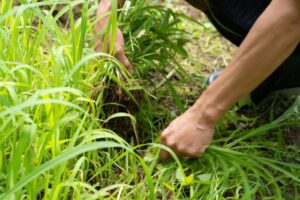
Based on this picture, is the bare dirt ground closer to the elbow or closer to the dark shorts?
the dark shorts

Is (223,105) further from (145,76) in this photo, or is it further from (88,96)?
(145,76)

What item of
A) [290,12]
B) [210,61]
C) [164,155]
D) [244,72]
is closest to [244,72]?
[244,72]

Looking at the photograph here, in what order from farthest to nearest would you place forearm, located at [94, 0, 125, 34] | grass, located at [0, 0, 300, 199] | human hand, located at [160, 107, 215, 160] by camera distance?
1. forearm, located at [94, 0, 125, 34]
2. human hand, located at [160, 107, 215, 160]
3. grass, located at [0, 0, 300, 199]

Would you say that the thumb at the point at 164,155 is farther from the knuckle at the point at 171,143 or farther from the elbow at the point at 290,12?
the elbow at the point at 290,12

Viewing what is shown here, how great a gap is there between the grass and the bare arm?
86 millimetres

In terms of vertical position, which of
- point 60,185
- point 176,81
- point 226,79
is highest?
point 226,79

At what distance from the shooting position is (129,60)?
5.75ft

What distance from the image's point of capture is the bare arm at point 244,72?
133 cm

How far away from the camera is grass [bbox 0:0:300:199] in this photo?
1259mm

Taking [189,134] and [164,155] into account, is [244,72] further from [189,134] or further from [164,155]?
[164,155]

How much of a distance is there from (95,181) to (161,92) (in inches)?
21.5

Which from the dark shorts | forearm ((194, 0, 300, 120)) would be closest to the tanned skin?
forearm ((194, 0, 300, 120))

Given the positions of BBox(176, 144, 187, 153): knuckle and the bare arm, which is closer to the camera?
the bare arm

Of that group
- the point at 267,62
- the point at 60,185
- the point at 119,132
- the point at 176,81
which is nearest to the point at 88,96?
the point at 119,132
